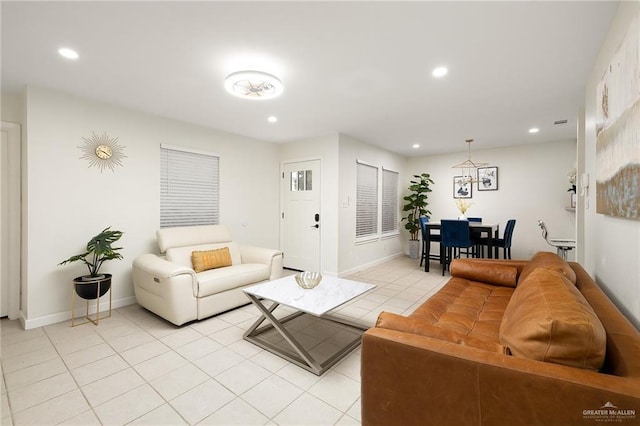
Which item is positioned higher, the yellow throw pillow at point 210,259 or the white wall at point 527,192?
the white wall at point 527,192

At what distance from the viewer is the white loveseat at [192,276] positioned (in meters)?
2.76

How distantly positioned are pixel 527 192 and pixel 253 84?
5718 millimetres

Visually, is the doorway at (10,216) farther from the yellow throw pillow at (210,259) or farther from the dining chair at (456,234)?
the dining chair at (456,234)

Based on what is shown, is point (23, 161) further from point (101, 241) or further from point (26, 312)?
point (26, 312)

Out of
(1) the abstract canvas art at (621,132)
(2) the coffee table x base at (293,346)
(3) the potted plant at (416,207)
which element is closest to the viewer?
(1) the abstract canvas art at (621,132)

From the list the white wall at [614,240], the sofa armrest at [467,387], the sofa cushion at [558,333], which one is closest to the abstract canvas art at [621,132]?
the white wall at [614,240]

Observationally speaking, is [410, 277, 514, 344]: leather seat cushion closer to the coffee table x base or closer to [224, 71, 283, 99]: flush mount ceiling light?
the coffee table x base

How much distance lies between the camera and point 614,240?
1.74 m

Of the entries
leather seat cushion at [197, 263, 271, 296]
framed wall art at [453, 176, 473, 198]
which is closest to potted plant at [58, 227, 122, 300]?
leather seat cushion at [197, 263, 271, 296]

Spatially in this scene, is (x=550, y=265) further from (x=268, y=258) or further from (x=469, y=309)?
(x=268, y=258)

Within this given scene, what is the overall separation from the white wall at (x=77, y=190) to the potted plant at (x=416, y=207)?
4.52 m

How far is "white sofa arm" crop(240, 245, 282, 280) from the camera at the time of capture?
12.2 ft

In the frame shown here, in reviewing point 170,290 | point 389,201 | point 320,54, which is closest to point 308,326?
point 170,290

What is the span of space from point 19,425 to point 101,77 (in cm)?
274
